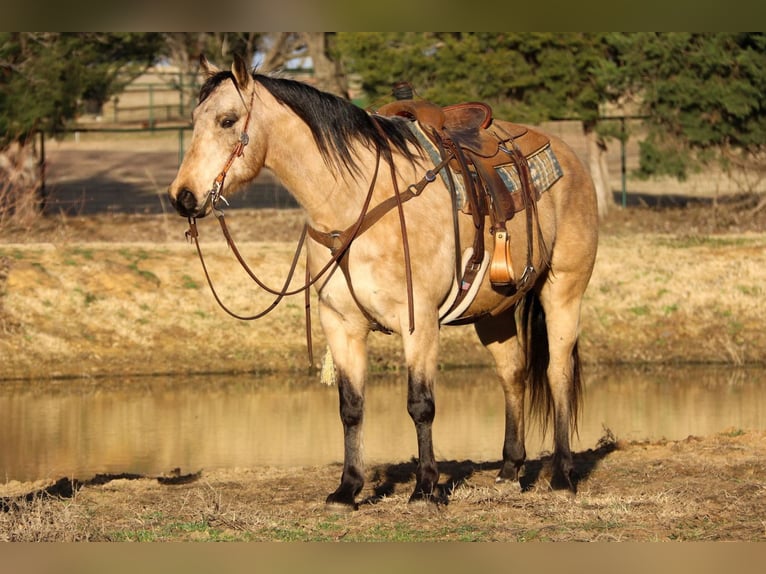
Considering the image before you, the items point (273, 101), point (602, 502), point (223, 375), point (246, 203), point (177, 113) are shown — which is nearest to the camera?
point (273, 101)

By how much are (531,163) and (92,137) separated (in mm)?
35571

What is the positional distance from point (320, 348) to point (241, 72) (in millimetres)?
8653

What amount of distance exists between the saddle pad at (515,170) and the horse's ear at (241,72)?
1271 mm

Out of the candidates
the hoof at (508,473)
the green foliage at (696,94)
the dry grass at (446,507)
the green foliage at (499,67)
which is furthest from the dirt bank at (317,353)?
the green foliage at (499,67)

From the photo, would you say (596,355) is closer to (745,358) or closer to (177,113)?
(745,358)

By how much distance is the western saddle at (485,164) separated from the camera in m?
7.73

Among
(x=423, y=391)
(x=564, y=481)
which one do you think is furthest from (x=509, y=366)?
(x=423, y=391)

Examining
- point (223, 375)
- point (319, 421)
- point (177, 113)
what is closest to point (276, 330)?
point (223, 375)

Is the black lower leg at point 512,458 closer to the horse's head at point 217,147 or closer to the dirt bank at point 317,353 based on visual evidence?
the dirt bank at point 317,353

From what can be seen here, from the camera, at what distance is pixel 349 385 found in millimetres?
7449

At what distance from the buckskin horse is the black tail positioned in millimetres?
537

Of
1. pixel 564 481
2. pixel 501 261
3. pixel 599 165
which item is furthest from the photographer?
pixel 599 165

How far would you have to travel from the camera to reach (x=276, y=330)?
15672mm

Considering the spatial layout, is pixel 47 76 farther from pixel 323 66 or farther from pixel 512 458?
pixel 512 458
